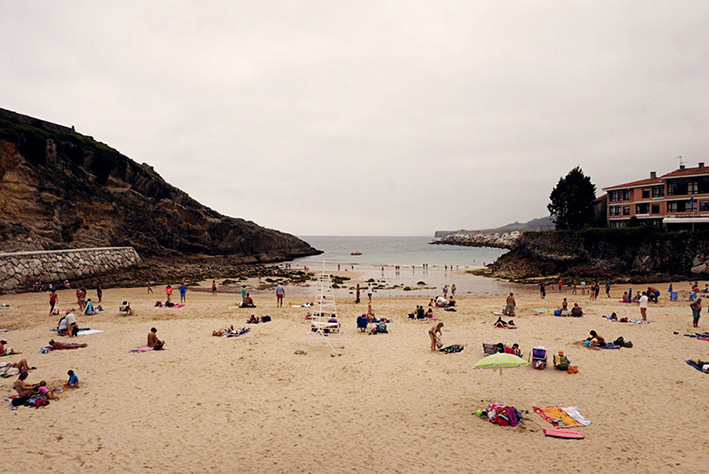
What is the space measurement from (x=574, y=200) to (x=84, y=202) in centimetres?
6910

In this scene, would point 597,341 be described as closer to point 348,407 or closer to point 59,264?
point 348,407

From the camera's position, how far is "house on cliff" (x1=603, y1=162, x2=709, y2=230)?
133 ft

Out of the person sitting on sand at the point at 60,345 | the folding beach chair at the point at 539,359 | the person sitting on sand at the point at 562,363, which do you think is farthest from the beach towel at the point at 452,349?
the person sitting on sand at the point at 60,345

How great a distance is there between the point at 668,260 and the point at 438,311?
33583 mm

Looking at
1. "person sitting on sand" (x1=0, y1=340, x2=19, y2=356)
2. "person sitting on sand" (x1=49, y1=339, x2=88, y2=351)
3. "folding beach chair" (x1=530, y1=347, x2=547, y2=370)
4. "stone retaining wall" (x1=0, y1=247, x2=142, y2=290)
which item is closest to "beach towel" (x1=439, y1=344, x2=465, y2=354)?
"folding beach chair" (x1=530, y1=347, x2=547, y2=370)

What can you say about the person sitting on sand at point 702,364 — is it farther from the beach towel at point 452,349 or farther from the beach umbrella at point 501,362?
the beach umbrella at point 501,362

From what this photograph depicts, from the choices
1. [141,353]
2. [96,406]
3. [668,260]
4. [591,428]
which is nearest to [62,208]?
[141,353]

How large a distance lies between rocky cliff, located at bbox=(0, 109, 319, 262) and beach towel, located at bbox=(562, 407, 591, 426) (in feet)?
153

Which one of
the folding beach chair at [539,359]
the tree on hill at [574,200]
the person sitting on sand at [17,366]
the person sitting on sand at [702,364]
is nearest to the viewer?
the person sitting on sand at [17,366]

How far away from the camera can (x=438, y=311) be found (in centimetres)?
2288

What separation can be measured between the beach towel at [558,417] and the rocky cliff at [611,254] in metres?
39.7

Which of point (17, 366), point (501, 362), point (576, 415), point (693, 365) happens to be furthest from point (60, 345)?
point (693, 365)

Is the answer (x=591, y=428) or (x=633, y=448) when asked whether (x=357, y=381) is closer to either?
(x=591, y=428)

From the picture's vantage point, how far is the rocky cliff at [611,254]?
125 ft
